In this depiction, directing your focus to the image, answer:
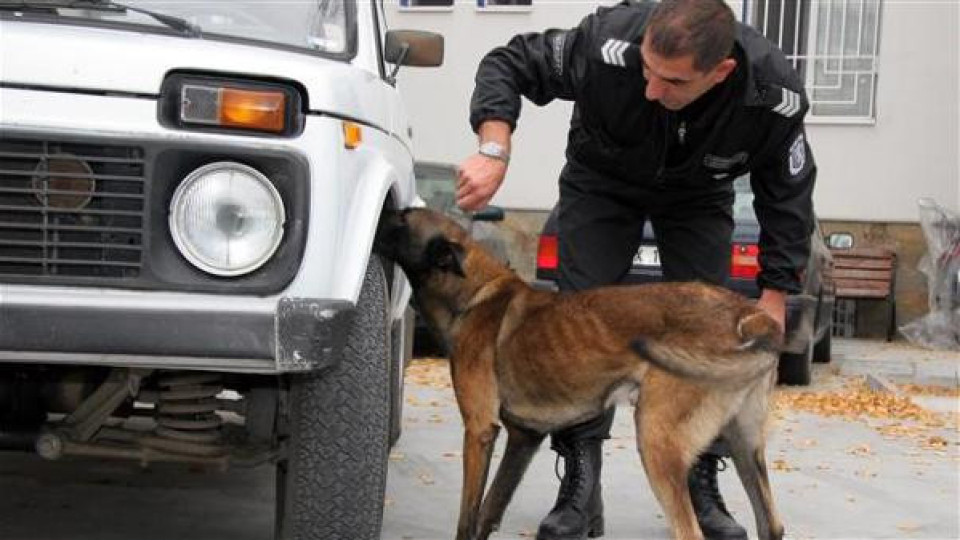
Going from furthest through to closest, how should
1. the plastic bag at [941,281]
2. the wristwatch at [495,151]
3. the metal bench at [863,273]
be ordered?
the metal bench at [863,273], the plastic bag at [941,281], the wristwatch at [495,151]

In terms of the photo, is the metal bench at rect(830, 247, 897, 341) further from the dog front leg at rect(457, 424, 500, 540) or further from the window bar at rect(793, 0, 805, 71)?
the dog front leg at rect(457, 424, 500, 540)

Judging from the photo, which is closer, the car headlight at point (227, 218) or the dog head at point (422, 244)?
Answer: the car headlight at point (227, 218)

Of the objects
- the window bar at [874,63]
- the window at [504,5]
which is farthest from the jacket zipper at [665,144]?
the window at [504,5]

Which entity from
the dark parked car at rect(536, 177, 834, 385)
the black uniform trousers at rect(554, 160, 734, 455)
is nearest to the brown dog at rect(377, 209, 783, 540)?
the black uniform trousers at rect(554, 160, 734, 455)

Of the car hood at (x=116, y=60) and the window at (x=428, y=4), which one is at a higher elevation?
the window at (x=428, y=4)

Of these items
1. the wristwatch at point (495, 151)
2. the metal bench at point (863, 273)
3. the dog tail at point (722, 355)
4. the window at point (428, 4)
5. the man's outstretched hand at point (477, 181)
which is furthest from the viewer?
the window at point (428, 4)

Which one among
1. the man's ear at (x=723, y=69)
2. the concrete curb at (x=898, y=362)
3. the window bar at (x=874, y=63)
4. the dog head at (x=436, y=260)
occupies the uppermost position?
the window bar at (x=874, y=63)

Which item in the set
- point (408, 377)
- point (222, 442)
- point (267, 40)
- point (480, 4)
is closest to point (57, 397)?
point (222, 442)

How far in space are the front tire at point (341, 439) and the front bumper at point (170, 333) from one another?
0.31 m

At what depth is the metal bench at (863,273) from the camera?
50.6 feet

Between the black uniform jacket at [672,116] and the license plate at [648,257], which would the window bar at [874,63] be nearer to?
the license plate at [648,257]

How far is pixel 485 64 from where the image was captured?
4.47 meters

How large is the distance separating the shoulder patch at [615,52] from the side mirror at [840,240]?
11975 millimetres

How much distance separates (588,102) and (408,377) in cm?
592
